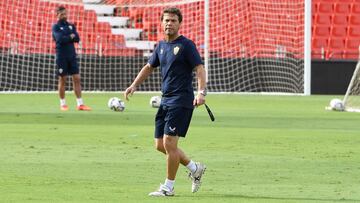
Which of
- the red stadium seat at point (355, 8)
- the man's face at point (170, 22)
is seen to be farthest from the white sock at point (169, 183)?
the red stadium seat at point (355, 8)

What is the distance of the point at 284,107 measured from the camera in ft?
78.5

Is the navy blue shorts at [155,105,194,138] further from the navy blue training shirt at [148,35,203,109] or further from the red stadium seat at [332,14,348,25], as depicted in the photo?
the red stadium seat at [332,14,348,25]

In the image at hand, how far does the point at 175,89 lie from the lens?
995 cm

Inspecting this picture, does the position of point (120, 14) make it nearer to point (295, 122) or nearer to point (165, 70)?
point (295, 122)

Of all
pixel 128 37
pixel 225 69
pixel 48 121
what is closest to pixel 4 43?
pixel 128 37

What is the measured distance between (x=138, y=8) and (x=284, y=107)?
944 cm

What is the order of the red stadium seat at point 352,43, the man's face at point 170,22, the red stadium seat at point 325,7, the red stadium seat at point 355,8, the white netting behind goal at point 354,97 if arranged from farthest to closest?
the red stadium seat at point 355,8 < the red stadium seat at point 325,7 < the red stadium seat at point 352,43 < the white netting behind goal at point 354,97 < the man's face at point 170,22

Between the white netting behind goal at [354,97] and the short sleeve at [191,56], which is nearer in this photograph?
the short sleeve at [191,56]

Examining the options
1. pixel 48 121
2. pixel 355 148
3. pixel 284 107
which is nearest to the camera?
pixel 355 148

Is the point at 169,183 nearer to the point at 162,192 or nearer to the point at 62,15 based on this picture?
the point at 162,192

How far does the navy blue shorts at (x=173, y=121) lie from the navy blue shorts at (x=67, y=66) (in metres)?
12.3

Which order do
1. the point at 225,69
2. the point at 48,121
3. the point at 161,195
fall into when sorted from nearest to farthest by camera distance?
the point at 161,195 → the point at 48,121 → the point at 225,69

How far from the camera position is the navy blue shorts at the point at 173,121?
983cm

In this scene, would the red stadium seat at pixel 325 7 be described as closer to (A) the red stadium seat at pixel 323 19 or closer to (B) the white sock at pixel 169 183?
(A) the red stadium seat at pixel 323 19
